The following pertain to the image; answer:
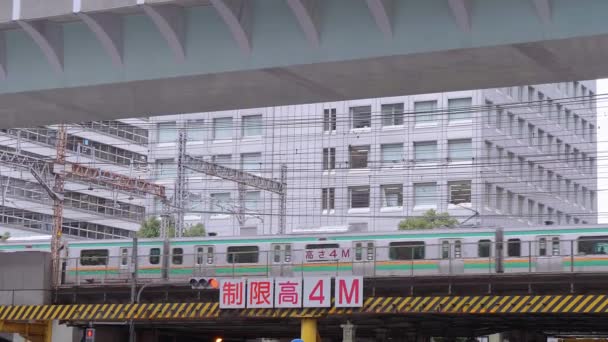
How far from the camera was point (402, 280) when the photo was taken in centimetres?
3600

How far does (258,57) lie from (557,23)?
5.43 meters

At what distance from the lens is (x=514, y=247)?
3766cm

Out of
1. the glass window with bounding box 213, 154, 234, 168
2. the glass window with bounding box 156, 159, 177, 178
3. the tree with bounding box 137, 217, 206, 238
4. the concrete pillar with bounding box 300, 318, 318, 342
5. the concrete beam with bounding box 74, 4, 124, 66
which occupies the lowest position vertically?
the concrete pillar with bounding box 300, 318, 318, 342

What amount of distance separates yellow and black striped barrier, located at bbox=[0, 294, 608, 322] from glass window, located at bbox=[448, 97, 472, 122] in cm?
3631

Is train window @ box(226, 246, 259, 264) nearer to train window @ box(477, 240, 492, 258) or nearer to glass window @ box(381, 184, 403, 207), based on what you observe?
train window @ box(477, 240, 492, 258)

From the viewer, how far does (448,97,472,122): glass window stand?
68.9 metres

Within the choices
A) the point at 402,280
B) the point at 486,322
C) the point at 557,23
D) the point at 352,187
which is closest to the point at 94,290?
the point at 402,280

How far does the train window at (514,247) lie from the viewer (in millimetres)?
37531

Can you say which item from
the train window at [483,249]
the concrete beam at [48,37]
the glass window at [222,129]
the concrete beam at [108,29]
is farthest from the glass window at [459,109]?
the concrete beam at [108,29]

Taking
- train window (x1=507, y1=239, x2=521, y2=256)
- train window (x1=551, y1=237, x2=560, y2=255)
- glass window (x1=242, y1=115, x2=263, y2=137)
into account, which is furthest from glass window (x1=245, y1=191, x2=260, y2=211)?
train window (x1=551, y1=237, x2=560, y2=255)

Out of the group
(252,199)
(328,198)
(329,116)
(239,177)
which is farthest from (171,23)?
(252,199)

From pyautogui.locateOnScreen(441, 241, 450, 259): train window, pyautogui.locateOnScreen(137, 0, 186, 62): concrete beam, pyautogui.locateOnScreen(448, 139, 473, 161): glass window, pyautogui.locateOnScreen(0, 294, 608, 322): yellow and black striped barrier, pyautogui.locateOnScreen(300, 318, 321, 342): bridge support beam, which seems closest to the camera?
pyautogui.locateOnScreen(137, 0, 186, 62): concrete beam

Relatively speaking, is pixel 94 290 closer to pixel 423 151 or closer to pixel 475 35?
pixel 475 35

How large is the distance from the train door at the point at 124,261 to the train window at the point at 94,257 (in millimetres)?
649
